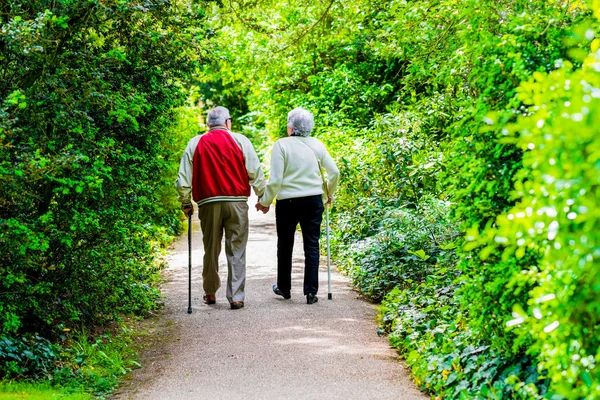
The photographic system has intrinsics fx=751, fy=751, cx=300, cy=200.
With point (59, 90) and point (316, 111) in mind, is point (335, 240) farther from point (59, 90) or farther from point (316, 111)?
point (59, 90)

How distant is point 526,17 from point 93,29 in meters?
3.68

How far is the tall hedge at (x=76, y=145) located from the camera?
5.24m

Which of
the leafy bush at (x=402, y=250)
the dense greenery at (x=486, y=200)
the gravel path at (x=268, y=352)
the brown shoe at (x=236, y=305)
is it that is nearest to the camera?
the dense greenery at (x=486, y=200)

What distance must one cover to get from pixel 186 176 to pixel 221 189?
43 centimetres

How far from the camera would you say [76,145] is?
19.4 ft

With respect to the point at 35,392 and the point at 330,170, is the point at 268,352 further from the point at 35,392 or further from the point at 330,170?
the point at 330,170

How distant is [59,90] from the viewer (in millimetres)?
5602

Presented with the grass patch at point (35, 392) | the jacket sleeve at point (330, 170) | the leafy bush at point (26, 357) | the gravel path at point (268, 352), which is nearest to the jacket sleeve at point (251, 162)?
the jacket sleeve at point (330, 170)

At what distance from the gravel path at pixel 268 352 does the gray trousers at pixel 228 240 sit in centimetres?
27

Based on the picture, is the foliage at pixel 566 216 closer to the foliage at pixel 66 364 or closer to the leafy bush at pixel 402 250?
the foliage at pixel 66 364

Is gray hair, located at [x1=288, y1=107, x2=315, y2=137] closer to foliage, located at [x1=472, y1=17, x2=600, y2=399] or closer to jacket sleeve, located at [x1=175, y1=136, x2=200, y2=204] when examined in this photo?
jacket sleeve, located at [x1=175, y1=136, x2=200, y2=204]

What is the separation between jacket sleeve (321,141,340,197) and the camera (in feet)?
28.2

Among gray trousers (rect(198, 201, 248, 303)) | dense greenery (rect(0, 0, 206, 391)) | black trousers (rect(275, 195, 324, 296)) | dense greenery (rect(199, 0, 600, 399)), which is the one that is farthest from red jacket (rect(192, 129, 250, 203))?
dense greenery (rect(199, 0, 600, 399))

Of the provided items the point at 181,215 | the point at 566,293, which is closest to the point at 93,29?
the point at 566,293
